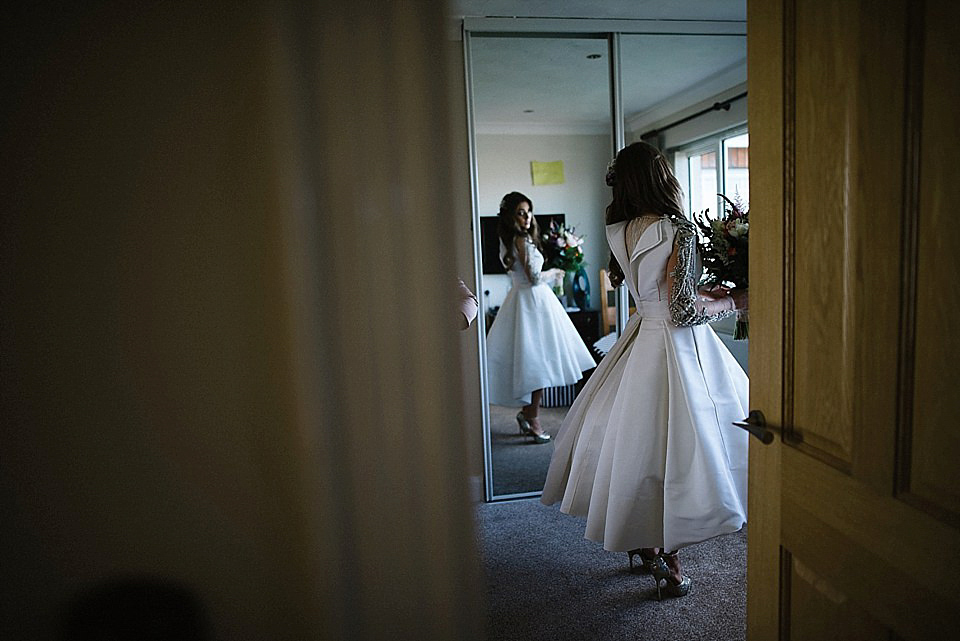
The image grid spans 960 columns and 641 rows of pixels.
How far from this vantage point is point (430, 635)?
1.06 metres

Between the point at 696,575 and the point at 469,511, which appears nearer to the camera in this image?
the point at 469,511

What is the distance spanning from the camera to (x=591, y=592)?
238 centimetres

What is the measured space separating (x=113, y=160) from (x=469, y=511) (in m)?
0.77

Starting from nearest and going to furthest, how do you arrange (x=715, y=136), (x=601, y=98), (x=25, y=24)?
(x=25, y=24) < (x=601, y=98) < (x=715, y=136)

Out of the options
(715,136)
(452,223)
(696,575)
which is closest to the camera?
(452,223)

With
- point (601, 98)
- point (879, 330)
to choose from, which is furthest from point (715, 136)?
point (879, 330)

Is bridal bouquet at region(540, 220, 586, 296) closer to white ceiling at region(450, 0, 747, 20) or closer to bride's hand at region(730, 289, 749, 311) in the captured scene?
white ceiling at region(450, 0, 747, 20)

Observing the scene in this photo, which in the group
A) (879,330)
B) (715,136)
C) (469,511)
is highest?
(715,136)

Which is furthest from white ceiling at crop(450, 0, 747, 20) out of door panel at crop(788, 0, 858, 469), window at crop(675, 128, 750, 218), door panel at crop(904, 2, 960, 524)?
door panel at crop(904, 2, 960, 524)

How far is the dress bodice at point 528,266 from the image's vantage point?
3.46m

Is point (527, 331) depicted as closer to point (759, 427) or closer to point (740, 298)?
point (740, 298)

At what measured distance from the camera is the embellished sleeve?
2303 mm

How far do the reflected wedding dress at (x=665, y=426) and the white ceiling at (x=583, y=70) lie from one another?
116cm

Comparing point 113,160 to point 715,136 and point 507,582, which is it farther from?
point 715,136
